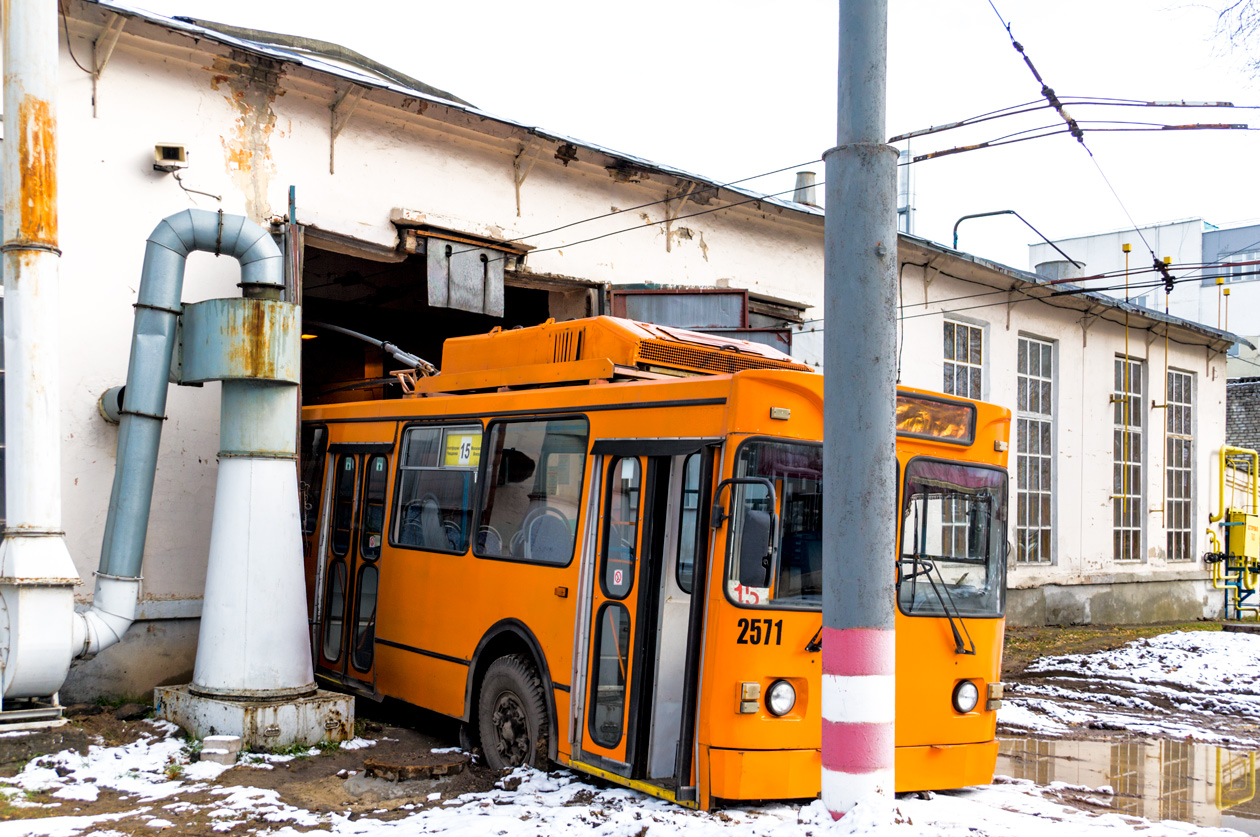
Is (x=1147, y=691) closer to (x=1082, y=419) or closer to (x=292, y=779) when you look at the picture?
(x=1082, y=419)

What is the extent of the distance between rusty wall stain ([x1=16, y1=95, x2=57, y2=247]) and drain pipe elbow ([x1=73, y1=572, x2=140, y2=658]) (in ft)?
8.22

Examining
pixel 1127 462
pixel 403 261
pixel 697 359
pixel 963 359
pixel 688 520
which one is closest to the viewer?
pixel 688 520

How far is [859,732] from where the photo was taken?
16.3ft

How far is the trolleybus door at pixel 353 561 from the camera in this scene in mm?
9688

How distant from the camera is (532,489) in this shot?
7875 millimetres

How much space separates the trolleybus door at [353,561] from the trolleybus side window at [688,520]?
3.82 meters

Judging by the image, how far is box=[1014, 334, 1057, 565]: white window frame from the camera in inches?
776

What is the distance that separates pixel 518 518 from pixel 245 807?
8.31 ft

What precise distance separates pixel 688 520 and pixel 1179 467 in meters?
21.2

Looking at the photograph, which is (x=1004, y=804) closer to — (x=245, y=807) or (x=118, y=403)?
(x=245, y=807)

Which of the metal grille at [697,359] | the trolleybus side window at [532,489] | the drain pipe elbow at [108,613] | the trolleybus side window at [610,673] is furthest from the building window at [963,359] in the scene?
the drain pipe elbow at [108,613]

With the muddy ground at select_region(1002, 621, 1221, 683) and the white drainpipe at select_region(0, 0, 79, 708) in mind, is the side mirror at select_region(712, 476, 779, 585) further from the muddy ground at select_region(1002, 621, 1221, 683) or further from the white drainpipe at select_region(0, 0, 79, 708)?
the muddy ground at select_region(1002, 621, 1221, 683)

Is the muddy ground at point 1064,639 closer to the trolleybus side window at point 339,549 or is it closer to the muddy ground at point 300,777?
the muddy ground at point 300,777

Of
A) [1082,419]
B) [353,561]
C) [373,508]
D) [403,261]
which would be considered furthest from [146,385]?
[1082,419]
